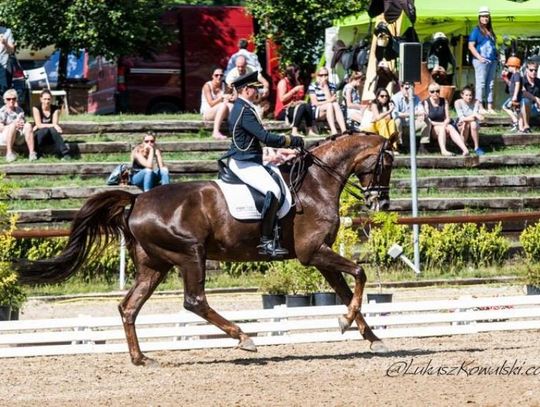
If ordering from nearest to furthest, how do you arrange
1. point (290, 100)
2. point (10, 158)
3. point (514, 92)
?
point (10, 158) < point (290, 100) < point (514, 92)

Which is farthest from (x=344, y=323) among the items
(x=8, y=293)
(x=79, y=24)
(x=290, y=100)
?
(x=79, y=24)

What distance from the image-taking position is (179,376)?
10.6m

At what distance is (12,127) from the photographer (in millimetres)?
19047

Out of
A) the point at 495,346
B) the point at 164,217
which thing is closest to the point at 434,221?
the point at 495,346

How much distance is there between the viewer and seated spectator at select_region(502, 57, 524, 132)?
21719mm

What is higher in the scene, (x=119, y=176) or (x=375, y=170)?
(x=375, y=170)

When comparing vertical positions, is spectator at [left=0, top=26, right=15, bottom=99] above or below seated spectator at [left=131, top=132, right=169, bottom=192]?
above

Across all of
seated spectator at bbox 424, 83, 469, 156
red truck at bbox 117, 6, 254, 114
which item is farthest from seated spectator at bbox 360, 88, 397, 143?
red truck at bbox 117, 6, 254, 114

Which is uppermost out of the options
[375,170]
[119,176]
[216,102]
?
[375,170]

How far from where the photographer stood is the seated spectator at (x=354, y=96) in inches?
812

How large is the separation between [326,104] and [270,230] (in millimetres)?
9261

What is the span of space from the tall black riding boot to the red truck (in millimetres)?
15238

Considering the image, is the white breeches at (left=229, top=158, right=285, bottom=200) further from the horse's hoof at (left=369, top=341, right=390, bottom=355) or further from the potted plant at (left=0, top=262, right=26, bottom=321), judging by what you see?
the potted plant at (left=0, top=262, right=26, bottom=321)

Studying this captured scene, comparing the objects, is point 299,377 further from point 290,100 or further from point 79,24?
point 79,24
